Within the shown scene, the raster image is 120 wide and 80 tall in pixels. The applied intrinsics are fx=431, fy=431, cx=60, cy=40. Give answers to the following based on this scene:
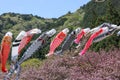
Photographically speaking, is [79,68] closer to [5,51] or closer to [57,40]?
[57,40]

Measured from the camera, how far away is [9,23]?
551 ft

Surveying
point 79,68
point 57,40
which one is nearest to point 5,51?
point 57,40

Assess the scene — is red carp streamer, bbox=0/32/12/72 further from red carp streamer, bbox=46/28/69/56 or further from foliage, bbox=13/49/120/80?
foliage, bbox=13/49/120/80

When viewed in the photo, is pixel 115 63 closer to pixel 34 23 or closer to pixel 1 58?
pixel 1 58

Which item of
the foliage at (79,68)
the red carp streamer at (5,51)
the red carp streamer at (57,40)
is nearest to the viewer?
the red carp streamer at (5,51)

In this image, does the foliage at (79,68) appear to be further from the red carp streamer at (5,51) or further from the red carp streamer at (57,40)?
the red carp streamer at (5,51)

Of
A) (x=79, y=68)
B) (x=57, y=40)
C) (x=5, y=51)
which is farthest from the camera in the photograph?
(x=79, y=68)

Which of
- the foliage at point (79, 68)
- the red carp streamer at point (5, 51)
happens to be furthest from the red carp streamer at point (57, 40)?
the foliage at point (79, 68)

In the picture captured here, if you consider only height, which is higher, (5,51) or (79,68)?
(5,51)

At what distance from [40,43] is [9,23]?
15482 cm

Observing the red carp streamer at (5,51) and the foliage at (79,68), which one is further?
the foliage at (79,68)

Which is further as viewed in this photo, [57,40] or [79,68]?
[79,68]

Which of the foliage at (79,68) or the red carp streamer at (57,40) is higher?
the red carp streamer at (57,40)

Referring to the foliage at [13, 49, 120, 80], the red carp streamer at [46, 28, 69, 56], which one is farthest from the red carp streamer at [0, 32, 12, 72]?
the foliage at [13, 49, 120, 80]
